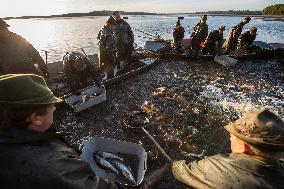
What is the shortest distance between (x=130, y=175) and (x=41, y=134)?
2147 millimetres

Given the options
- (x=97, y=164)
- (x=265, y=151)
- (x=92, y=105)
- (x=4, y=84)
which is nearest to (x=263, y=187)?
(x=265, y=151)

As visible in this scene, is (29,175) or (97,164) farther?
(97,164)

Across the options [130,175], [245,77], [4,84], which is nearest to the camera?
[4,84]

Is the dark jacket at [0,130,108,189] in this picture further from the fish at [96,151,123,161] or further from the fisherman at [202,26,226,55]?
the fisherman at [202,26,226,55]

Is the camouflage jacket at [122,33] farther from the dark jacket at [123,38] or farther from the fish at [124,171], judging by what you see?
the fish at [124,171]

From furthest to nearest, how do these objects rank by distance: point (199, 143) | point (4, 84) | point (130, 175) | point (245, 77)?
point (245, 77) → point (199, 143) → point (130, 175) → point (4, 84)

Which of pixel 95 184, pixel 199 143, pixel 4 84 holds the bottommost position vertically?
pixel 199 143

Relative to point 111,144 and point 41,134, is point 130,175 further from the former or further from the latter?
point 41,134

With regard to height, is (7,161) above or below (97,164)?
above

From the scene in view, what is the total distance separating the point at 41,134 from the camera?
2.27 m

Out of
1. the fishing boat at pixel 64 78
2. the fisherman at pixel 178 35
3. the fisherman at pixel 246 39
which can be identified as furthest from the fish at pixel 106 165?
the fisherman at pixel 246 39


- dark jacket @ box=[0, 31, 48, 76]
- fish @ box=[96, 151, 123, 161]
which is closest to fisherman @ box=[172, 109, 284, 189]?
fish @ box=[96, 151, 123, 161]

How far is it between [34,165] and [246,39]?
50.5ft

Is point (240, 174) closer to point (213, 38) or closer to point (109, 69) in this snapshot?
point (109, 69)
